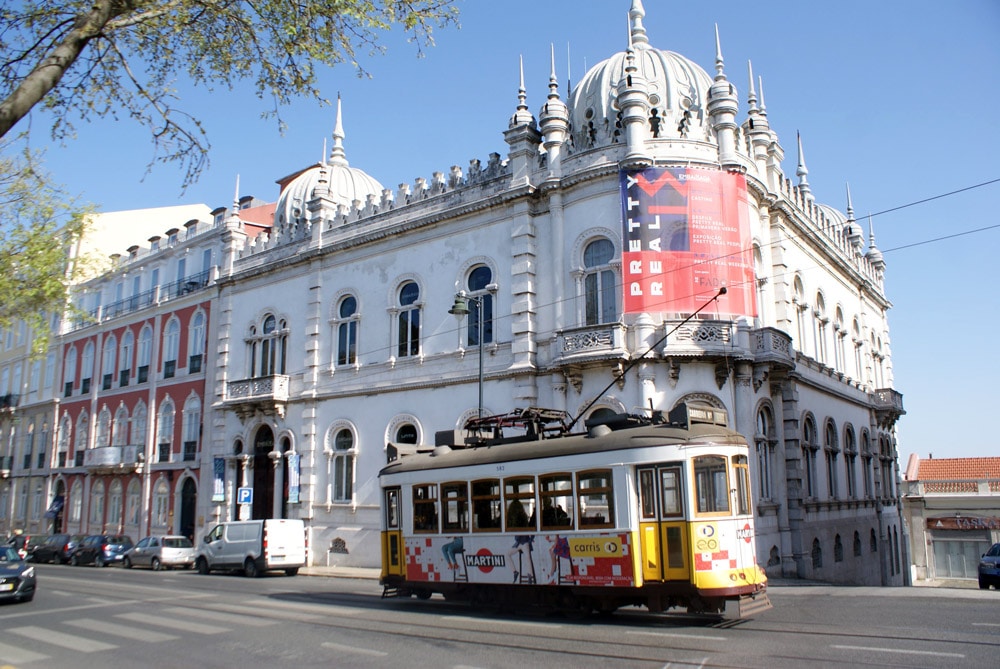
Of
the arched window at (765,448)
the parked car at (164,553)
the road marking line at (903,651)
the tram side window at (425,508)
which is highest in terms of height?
the arched window at (765,448)

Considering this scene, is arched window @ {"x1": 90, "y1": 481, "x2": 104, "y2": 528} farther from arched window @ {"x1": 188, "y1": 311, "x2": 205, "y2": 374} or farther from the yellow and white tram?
the yellow and white tram

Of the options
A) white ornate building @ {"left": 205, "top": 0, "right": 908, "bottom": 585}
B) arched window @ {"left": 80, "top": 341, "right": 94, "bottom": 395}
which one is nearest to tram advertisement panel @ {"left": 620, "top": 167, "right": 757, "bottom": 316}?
white ornate building @ {"left": 205, "top": 0, "right": 908, "bottom": 585}

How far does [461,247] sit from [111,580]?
15.0 m

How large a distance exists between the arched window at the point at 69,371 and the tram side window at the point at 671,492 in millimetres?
42719

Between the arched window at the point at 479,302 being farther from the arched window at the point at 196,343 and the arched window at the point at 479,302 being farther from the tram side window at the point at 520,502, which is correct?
the arched window at the point at 196,343

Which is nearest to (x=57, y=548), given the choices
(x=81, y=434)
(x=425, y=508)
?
(x=81, y=434)

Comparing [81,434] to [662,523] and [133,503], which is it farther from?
[662,523]

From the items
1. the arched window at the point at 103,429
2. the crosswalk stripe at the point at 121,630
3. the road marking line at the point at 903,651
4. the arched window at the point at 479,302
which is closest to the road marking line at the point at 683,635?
the road marking line at the point at 903,651

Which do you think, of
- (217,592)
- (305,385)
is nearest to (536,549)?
(217,592)

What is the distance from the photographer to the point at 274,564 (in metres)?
27.0

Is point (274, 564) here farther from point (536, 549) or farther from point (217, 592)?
point (536, 549)

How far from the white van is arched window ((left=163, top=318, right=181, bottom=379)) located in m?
13.4

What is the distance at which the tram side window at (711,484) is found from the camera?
1338 cm

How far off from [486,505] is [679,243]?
1108cm
